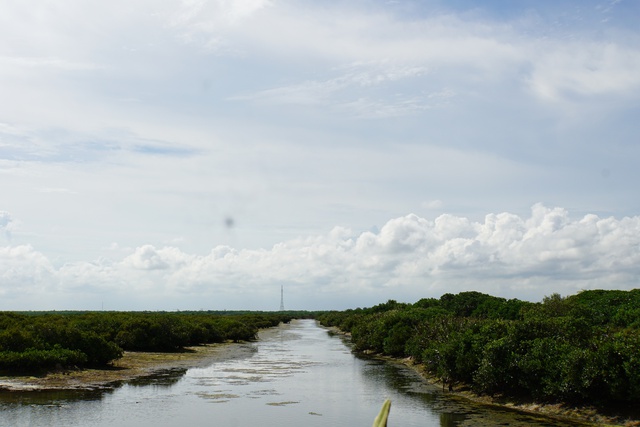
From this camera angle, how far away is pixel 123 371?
3656cm

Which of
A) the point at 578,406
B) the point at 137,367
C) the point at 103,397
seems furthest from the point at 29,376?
the point at 578,406

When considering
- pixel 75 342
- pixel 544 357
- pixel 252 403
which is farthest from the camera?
pixel 75 342

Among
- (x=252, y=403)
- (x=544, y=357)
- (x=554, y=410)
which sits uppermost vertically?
(x=544, y=357)

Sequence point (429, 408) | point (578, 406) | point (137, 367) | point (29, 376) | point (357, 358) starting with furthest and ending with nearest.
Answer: point (357, 358) → point (137, 367) → point (29, 376) → point (429, 408) → point (578, 406)

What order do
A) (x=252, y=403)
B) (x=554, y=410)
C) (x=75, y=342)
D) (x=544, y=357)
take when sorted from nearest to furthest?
(x=554, y=410), (x=544, y=357), (x=252, y=403), (x=75, y=342)

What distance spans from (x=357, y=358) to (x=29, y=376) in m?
29.2

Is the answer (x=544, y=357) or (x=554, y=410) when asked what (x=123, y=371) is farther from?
(x=554, y=410)

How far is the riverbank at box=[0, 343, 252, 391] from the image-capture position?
96.3 ft

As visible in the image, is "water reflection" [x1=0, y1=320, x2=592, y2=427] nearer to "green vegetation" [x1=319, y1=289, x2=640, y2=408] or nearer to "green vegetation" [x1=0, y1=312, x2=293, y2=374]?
"green vegetation" [x1=319, y1=289, x2=640, y2=408]

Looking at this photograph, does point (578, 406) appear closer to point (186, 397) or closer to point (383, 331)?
point (186, 397)

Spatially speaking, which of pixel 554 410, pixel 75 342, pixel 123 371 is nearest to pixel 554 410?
pixel 554 410

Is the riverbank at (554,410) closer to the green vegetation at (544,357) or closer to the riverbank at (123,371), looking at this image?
the green vegetation at (544,357)

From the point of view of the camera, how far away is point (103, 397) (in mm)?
27484

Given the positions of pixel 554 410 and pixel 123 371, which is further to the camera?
pixel 123 371
